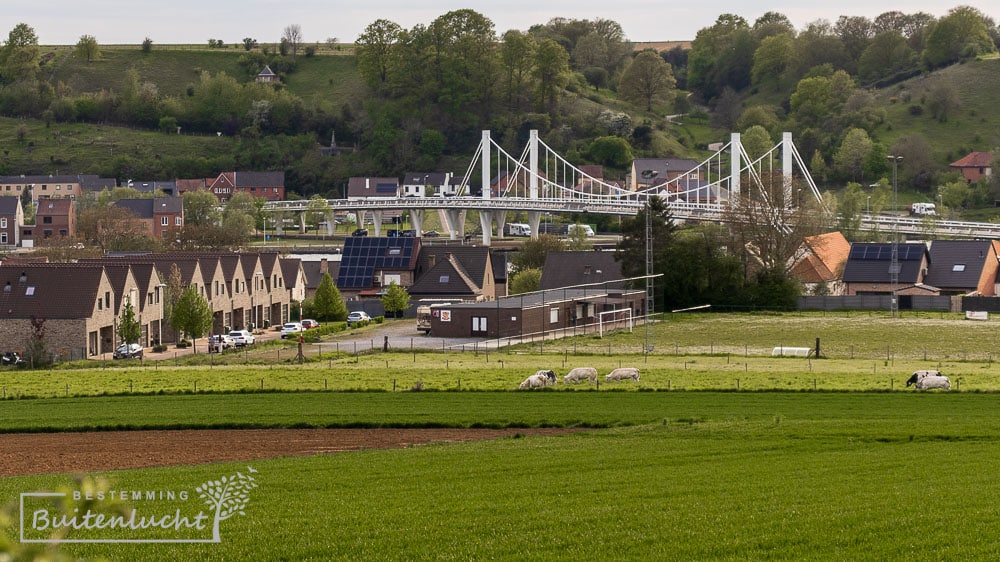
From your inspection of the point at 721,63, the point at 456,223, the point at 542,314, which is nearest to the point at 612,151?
the point at 456,223

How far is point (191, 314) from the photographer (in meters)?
51.7

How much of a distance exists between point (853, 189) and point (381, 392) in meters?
73.5

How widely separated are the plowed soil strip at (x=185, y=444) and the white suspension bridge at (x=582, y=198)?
5325cm

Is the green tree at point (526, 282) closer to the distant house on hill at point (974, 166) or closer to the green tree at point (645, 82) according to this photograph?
the distant house on hill at point (974, 166)

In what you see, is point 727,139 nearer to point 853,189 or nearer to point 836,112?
point 836,112

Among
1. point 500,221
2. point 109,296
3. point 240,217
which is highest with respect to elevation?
point 240,217

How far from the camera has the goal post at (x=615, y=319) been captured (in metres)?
58.2

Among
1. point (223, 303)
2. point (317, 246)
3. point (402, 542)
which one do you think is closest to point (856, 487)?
point (402, 542)

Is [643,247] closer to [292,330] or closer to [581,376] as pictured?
[292,330]

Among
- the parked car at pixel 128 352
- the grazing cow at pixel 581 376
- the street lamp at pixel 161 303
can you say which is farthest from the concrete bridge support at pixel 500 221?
the grazing cow at pixel 581 376

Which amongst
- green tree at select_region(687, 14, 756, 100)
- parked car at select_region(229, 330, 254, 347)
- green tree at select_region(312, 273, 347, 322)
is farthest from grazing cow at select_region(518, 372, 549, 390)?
green tree at select_region(687, 14, 756, 100)

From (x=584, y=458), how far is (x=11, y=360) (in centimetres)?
3064

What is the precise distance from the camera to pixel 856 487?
17.5 metres

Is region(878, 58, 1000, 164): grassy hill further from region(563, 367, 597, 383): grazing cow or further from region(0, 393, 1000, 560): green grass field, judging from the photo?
region(0, 393, 1000, 560): green grass field
